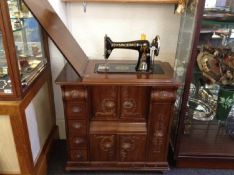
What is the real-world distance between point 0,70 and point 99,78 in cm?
61

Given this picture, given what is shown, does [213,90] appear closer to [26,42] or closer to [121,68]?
[121,68]

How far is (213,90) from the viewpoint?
1.82m

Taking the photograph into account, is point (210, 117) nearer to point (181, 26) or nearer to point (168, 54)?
point (168, 54)

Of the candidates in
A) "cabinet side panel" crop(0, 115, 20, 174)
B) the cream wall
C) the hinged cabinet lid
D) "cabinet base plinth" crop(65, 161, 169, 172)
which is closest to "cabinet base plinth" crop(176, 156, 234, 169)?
"cabinet base plinth" crop(65, 161, 169, 172)

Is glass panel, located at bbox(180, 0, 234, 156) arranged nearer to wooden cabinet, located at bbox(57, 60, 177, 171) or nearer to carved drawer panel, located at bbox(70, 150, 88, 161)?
wooden cabinet, located at bbox(57, 60, 177, 171)

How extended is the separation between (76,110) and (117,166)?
0.57 m

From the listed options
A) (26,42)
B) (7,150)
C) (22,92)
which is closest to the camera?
(22,92)

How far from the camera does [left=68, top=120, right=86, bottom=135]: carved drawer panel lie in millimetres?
1565

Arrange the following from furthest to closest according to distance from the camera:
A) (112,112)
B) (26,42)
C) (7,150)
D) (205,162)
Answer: (205,162)
(112,112)
(26,42)
(7,150)

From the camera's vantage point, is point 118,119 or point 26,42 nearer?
point 26,42

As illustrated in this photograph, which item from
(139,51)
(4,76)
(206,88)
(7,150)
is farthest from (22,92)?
(206,88)

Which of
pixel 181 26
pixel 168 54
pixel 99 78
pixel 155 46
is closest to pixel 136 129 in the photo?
pixel 99 78

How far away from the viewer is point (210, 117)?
1.90 meters

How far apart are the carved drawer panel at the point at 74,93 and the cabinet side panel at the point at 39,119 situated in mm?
241
